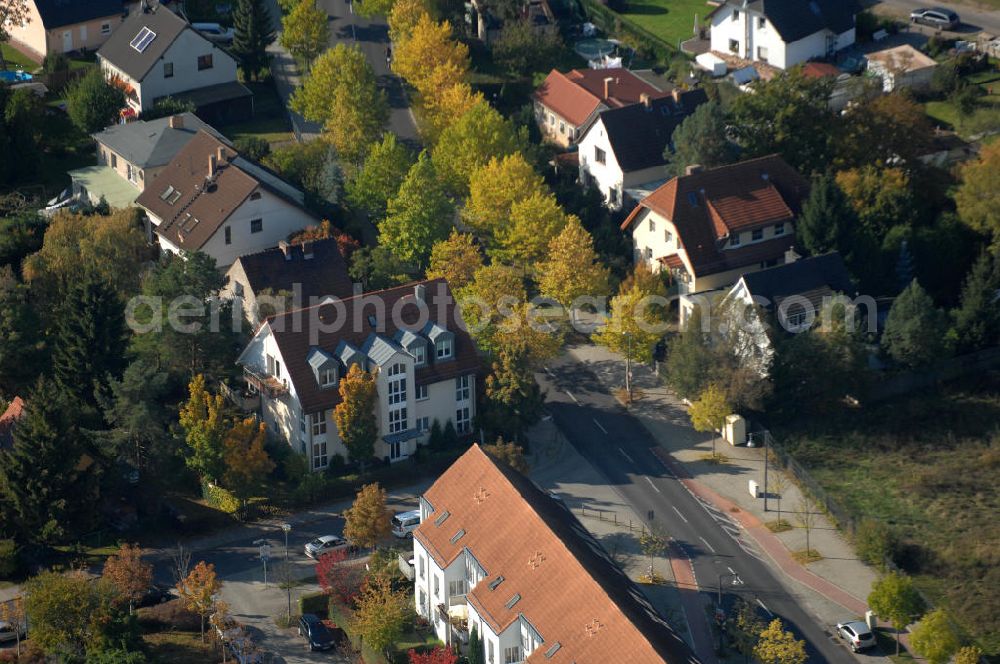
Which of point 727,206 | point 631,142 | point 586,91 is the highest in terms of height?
point 586,91

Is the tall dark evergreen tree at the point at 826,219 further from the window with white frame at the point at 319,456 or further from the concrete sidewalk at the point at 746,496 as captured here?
the window with white frame at the point at 319,456

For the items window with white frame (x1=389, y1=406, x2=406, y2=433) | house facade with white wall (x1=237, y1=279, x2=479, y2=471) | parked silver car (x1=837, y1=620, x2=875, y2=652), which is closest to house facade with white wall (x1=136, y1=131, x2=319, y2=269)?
house facade with white wall (x1=237, y1=279, x2=479, y2=471)

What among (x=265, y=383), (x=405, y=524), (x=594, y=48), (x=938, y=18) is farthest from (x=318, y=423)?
(x=938, y=18)

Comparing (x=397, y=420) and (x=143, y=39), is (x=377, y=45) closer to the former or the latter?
(x=143, y=39)

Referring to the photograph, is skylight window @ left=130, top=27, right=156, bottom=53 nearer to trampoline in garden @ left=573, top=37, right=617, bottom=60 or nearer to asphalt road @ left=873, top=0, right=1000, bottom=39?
trampoline in garden @ left=573, top=37, right=617, bottom=60

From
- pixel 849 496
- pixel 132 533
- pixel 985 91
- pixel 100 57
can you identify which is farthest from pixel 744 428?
pixel 100 57

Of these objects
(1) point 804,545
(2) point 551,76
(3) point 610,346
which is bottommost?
(1) point 804,545

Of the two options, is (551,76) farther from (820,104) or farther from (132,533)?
(132,533)
